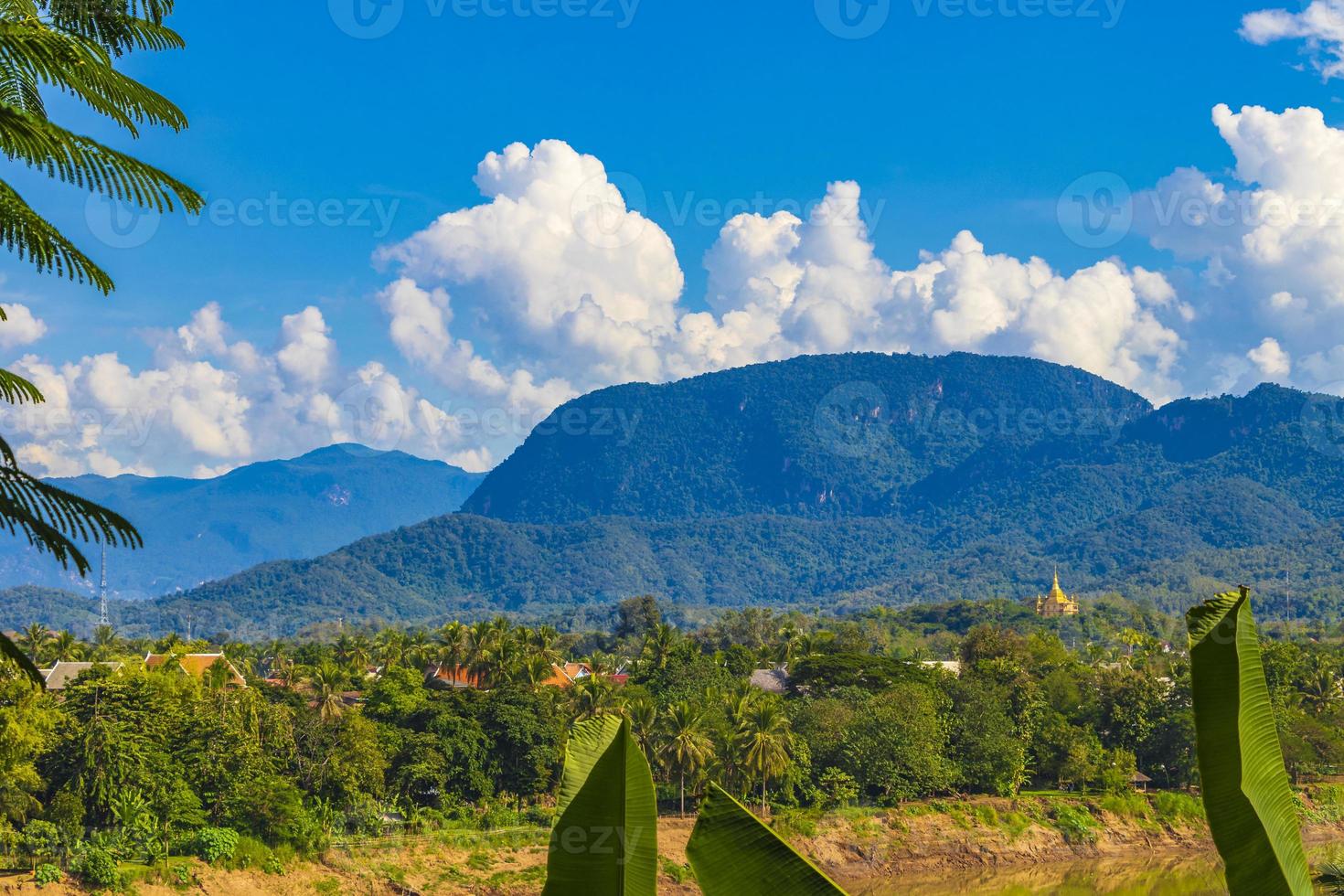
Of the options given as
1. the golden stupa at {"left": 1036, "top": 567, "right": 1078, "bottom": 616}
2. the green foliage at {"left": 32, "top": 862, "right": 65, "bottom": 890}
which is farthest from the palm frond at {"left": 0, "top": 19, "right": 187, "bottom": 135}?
the golden stupa at {"left": 1036, "top": 567, "right": 1078, "bottom": 616}

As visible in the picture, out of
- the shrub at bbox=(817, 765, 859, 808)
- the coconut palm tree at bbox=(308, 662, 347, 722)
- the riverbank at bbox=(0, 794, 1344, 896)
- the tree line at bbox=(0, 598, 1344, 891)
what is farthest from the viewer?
the shrub at bbox=(817, 765, 859, 808)

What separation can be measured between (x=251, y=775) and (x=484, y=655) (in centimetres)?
2083

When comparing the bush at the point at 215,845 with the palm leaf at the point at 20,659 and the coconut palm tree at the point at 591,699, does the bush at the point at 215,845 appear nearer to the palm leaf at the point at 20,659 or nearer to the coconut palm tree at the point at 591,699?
Result: the coconut palm tree at the point at 591,699

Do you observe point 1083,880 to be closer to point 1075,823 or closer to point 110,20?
point 1075,823

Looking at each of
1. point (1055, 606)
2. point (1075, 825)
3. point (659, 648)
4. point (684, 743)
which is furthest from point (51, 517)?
point (1055, 606)

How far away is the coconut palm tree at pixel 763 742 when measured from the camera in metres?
44.4

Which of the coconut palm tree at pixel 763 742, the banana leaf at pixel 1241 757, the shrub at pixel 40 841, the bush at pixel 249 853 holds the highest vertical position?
the banana leaf at pixel 1241 757

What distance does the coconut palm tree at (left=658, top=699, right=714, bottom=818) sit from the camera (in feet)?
146

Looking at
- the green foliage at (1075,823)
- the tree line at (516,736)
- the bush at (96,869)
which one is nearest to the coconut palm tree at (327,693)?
the tree line at (516,736)

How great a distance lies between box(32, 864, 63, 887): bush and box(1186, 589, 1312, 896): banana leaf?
3419 centimetres

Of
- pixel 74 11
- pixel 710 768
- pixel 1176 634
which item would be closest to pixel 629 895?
pixel 74 11

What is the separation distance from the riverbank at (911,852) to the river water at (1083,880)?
0.08m

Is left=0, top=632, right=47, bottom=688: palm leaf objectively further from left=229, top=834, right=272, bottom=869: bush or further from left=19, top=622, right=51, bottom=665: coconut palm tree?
left=19, top=622, right=51, bottom=665: coconut palm tree

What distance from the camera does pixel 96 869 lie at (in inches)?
1267
